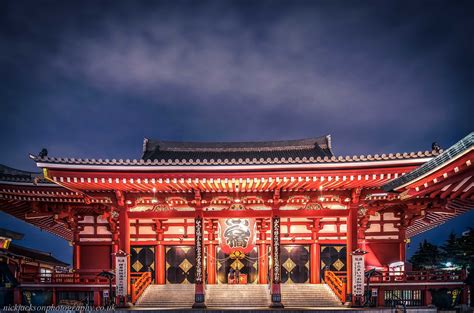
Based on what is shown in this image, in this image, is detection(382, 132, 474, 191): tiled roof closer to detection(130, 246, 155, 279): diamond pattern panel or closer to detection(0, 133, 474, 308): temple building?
detection(0, 133, 474, 308): temple building

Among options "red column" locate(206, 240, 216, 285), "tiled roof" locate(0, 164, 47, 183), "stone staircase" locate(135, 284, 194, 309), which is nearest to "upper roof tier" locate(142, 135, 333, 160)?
"red column" locate(206, 240, 216, 285)

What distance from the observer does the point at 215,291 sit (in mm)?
19781

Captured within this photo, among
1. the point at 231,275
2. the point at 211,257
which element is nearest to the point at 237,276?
the point at 231,275

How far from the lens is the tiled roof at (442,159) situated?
7914mm

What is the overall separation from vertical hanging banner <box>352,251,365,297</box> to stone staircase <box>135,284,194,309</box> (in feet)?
21.5

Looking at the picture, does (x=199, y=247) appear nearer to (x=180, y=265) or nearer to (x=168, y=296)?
(x=168, y=296)

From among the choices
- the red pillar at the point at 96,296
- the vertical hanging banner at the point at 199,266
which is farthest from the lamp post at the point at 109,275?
the vertical hanging banner at the point at 199,266

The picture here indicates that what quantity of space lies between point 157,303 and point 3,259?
7.38 meters

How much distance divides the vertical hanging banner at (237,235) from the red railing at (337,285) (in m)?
4.00

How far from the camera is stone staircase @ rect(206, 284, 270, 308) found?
1816 centimetres

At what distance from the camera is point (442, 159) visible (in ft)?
28.8

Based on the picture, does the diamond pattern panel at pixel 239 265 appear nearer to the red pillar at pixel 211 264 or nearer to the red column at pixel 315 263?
the red pillar at pixel 211 264

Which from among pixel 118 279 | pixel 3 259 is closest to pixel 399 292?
pixel 118 279

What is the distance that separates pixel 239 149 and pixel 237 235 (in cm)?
1130
